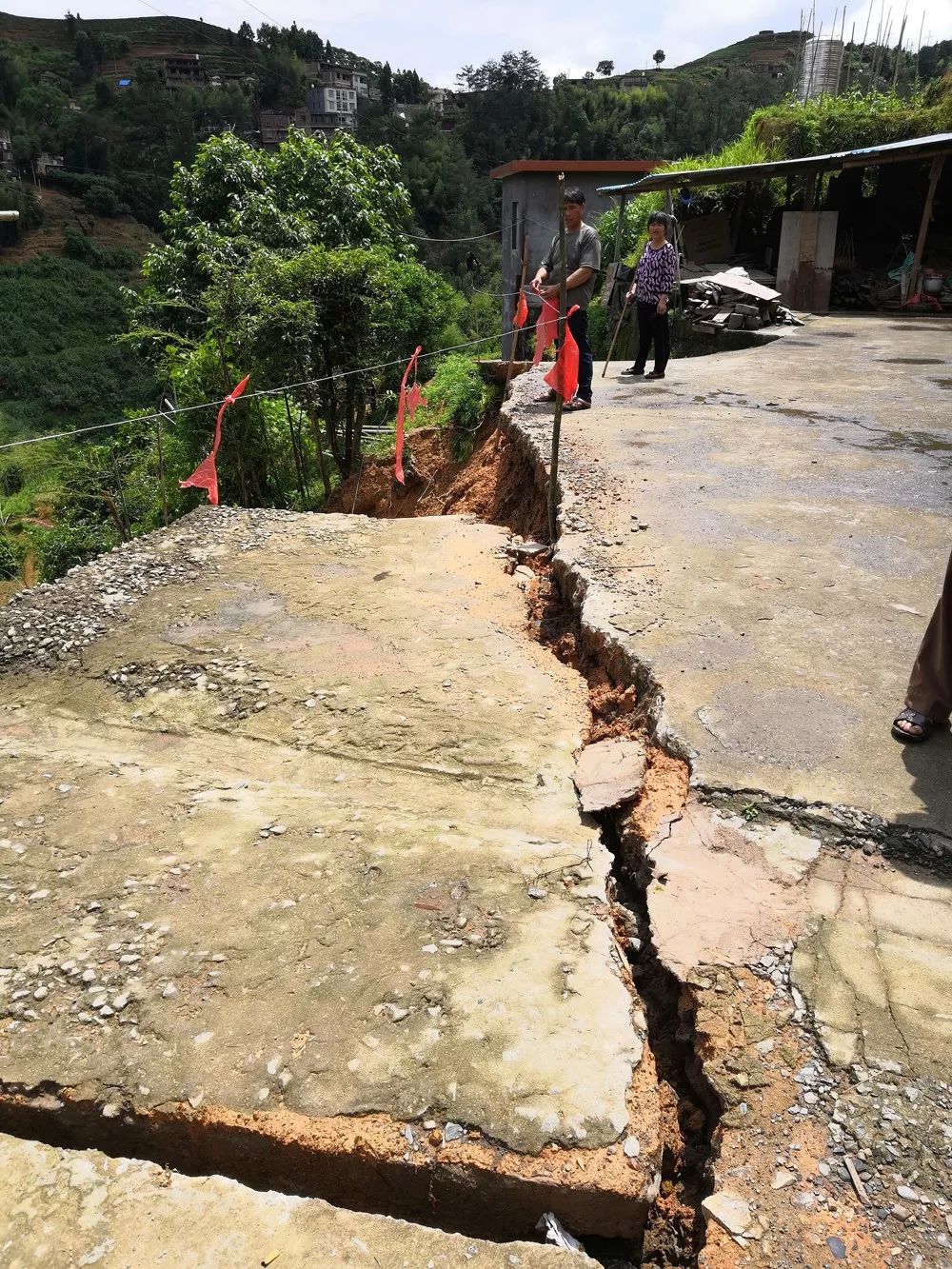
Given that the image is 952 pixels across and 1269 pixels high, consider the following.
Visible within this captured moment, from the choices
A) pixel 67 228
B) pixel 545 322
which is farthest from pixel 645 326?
pixel 67 228

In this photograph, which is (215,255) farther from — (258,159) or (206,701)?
(206,701)

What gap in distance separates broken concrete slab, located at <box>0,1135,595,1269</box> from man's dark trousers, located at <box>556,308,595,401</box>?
599 centimetres

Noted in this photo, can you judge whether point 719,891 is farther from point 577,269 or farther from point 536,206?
point 536,206

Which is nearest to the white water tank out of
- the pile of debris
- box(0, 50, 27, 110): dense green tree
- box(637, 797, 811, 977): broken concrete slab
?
the pile of debris

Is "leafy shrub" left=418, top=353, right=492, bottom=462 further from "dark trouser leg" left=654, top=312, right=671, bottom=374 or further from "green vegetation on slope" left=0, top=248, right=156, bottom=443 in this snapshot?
"green vegetation on slope" left=0, top=248, right=156, bottom=443

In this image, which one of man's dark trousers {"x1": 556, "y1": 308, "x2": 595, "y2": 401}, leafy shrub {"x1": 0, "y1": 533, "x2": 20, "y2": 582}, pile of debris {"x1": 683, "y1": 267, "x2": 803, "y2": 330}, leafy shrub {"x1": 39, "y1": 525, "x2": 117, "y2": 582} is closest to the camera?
man's dark trousers {"x1": 556, "y1": 308, "x2": 595, "y2": 401}

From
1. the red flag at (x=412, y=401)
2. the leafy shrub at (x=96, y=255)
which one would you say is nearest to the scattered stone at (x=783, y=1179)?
the red flag at (x=412, y=401)

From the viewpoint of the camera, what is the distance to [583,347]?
686 centimetres

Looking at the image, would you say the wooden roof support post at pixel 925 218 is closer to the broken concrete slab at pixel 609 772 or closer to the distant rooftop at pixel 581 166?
the distant rooftop at pixel 581 166

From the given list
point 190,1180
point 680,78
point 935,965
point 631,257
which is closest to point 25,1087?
point 190,1180

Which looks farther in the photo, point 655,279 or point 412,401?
point 412,401

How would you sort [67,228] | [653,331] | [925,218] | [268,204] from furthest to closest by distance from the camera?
[67,228], [268,204], [925,218], [653,331]

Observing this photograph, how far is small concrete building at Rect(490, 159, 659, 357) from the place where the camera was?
2128 cm

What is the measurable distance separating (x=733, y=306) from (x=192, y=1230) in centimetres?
1215
